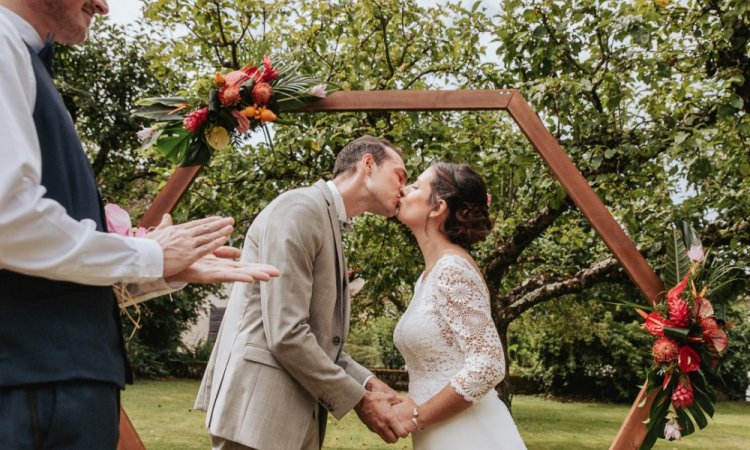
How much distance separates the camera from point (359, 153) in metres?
3.42

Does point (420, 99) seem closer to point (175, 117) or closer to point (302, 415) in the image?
point (175, 117)

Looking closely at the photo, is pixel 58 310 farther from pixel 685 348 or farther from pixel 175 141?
pixel 685 348

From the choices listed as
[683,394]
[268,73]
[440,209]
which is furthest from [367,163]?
[683,394]

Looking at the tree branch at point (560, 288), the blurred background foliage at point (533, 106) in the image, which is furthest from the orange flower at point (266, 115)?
the tree branch at point (560, 288)

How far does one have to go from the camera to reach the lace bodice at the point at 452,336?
2.97 m

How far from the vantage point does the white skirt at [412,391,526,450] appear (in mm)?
3061

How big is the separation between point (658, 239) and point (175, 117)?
471 cm

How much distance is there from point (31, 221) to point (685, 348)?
3493 mm

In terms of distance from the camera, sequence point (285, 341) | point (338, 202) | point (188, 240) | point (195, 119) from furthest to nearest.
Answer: point (195, 119) → point (338, 202) → point (285, 341) → point (188, 240)

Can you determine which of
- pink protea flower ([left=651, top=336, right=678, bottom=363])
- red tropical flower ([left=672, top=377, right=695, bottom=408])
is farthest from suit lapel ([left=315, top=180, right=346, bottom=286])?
red tropical flower ([left=672, top=377, right=695, bottom=408])

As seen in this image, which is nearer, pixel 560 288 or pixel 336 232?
pixel 336 232

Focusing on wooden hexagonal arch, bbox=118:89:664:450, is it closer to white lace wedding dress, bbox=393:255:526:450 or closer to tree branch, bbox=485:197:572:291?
white lace wedding dress, bbox=393:255:526:450

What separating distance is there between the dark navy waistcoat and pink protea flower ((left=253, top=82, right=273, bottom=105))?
7.73 ft

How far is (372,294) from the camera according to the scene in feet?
27.6
